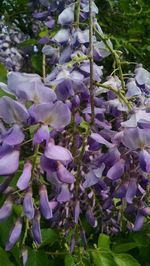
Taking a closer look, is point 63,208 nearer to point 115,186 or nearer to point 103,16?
point 115,186

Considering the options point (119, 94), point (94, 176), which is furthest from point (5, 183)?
point (119, 94)

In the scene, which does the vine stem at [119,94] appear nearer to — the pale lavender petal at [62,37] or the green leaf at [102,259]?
the pale lavender petal at [62,37]

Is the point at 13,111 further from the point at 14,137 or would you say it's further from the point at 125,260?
the point at 125,260

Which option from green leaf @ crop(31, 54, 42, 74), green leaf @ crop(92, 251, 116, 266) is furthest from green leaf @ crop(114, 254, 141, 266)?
green leaf @ crop(31, 54, 42, 74)

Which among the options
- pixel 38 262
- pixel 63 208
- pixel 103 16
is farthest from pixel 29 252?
pixel 103 16

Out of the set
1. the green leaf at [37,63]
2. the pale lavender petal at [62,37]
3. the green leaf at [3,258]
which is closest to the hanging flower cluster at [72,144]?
the green leaf at [3,258]

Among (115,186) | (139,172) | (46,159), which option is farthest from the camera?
(115,186)
